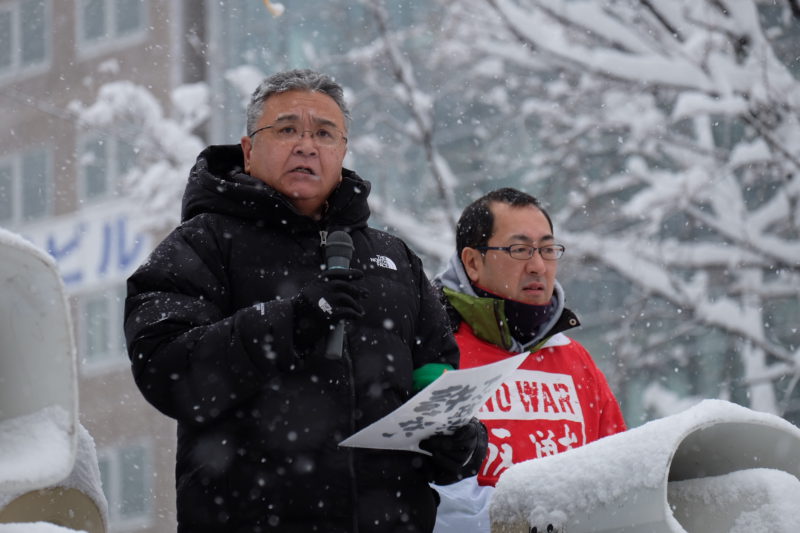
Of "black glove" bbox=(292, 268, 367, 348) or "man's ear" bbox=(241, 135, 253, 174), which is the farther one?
"man's ear" bbox=(241, 135, 253, 174)

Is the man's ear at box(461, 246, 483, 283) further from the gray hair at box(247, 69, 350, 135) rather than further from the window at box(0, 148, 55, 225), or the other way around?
the window at box(0, 148, 55, 225)

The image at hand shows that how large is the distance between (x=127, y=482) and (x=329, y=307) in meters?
18.7

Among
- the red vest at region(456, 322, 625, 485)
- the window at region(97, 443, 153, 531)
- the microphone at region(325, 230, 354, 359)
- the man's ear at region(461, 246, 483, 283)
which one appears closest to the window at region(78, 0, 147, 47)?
the window at region(97, 443, 153, 531)

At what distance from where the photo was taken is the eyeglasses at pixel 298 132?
9.99 feet

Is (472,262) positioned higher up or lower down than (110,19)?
lower down

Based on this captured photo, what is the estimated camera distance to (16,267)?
1.89 m

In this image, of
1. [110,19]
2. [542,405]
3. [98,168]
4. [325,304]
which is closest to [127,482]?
[98,168]

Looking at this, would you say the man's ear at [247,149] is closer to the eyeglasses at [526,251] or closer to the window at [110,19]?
the eyeglasses at [526,251]

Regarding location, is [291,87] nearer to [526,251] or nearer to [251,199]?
[251,199]

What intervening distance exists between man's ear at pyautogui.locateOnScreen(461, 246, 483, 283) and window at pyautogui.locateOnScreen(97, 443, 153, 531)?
16393 mm

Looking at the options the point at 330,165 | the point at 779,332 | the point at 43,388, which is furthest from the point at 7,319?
the point at 779,332

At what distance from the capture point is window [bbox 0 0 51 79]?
22234mm

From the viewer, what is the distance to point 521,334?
3.84 meters

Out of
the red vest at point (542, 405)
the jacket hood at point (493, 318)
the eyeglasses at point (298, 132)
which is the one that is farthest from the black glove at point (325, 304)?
the jacket hood at point (493, 318)
